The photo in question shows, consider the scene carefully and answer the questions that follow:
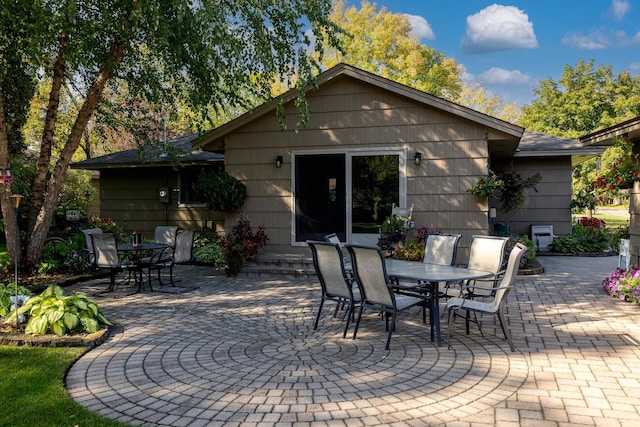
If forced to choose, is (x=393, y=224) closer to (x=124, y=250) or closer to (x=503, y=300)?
(x=503, y=300)

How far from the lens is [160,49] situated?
26.9ft

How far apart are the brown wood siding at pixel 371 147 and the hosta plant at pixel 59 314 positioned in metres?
4.90

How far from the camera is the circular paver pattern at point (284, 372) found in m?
3.14

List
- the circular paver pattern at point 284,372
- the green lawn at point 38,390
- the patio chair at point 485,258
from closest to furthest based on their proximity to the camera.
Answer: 1. the green lawn at point 38,390
2. the circular paver pattern at point 284,372
3. the patio chair at point 485,258

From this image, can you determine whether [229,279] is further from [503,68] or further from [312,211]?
[503,68]

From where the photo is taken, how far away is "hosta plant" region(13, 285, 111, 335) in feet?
15.6

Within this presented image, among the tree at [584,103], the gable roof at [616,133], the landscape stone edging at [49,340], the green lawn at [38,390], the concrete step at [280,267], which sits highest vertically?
the tree at [584,103]

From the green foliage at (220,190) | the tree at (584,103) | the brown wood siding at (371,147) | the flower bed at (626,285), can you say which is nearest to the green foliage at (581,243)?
the brown wood siding at (371,147)

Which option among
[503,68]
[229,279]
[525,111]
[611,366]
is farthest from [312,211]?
[503,68]

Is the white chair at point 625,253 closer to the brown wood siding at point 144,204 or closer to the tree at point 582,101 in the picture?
the brown wood siding at point 144,204

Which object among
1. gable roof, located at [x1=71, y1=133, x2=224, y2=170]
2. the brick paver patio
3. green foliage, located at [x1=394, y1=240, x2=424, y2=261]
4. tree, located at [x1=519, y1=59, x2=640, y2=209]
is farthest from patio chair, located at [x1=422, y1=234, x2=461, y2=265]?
tree, located at [x1=519, y1=59, x2=640, y2=209]

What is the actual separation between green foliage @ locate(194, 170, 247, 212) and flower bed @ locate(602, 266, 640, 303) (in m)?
6.73

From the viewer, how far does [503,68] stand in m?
42.9

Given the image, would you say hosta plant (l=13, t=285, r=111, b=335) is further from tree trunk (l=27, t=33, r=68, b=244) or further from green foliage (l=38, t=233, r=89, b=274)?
tree trunk (l=27, t=33, r=68, b=244)
